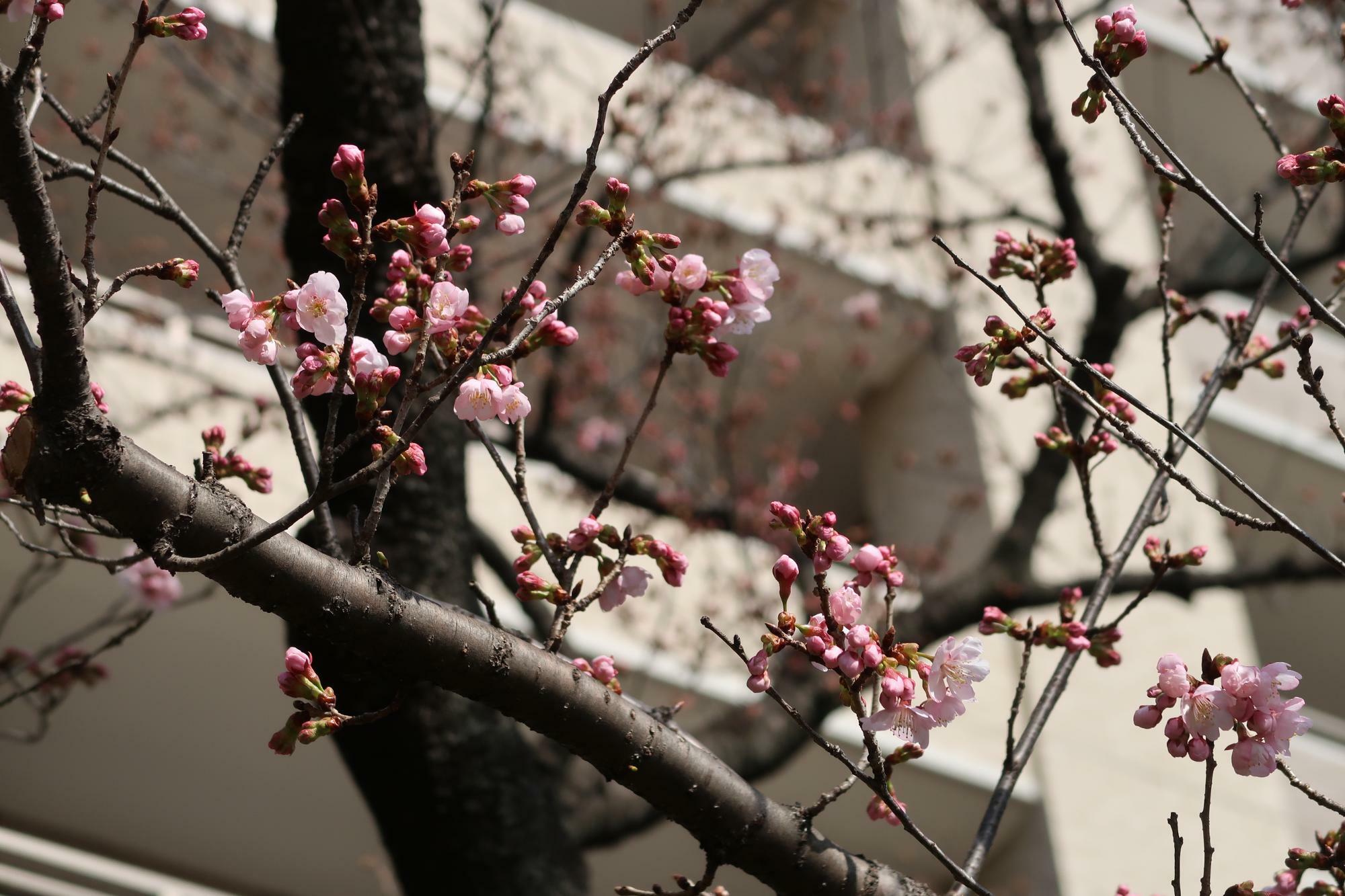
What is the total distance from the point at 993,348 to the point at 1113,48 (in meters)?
0.38

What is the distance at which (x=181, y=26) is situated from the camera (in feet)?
4.61

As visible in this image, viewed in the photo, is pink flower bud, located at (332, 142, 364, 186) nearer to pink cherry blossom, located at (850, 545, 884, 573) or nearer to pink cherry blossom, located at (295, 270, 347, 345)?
pink cherry blossom, located at (295, 270, 347, 345)

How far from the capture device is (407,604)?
4.38ft

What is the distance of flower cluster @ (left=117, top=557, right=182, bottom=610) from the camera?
2.77 meters

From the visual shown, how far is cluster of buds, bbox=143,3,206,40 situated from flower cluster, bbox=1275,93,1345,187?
1.15 metres

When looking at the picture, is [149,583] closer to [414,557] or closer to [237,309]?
[414,557]

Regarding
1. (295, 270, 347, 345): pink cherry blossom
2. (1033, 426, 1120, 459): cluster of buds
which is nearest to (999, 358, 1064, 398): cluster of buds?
(1033, 426, 1120, 459): cluster of buds

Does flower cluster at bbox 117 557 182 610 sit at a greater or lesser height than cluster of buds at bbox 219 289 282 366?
greater

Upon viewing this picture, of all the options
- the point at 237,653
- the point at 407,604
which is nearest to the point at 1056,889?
the point at 237,653

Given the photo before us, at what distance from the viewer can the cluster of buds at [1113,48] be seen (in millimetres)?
1439

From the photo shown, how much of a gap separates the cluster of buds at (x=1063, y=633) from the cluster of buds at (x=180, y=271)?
1.04m

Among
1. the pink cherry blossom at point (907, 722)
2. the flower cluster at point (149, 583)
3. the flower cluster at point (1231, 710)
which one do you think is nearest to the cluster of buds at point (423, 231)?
the pink cherry blossom at point (907, 722)

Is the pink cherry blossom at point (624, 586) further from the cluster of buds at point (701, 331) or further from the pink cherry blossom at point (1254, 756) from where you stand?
the pink cherry blossom at point (1254, 756)

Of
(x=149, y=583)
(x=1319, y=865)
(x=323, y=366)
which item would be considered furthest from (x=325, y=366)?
(x=149, y=583)
